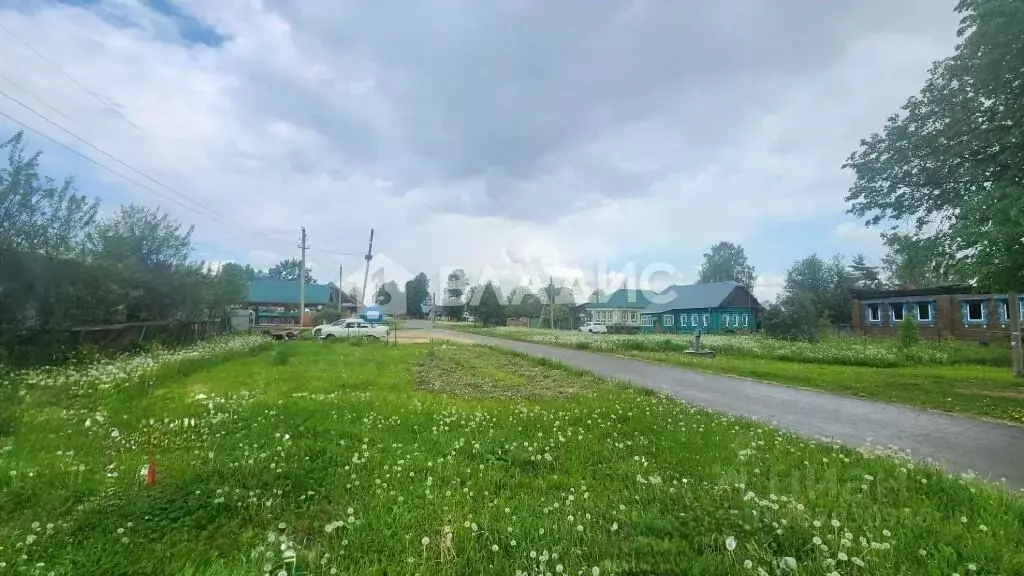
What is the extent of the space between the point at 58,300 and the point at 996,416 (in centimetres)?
2388

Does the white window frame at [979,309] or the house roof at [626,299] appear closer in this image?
the white window frame at [979,309]

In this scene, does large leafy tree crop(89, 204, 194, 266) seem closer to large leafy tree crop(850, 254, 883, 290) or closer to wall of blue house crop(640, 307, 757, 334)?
wall of blue house crop(640, 307, 757, 334)

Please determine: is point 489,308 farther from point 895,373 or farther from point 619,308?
point 895,373

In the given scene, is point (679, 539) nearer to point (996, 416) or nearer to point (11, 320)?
point (996, 416)

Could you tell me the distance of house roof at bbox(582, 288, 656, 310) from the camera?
7727 centimetres

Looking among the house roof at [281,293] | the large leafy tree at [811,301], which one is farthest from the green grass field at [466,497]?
the house roof at [281,293]

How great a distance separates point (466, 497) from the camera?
4594 millimetres

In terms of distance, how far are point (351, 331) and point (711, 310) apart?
3751 cm

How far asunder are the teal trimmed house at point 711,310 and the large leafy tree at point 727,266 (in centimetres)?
2962

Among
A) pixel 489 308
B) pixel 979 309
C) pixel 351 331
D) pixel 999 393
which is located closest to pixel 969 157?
pixel 999 393

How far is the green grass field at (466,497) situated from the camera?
3.43m

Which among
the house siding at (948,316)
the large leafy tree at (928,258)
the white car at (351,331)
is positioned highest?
the large leafy tree at (928,258)

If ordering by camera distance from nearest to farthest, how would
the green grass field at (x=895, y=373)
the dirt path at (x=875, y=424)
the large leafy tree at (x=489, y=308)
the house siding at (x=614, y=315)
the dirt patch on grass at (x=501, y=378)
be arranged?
the dirt path at (x=875, y=424) → the green grass field at (x=895, y=373) → the dirt patch on grass at (x=501, y=378) → the large leafy tree at (x=489, y=308) → the house siding at (x=614, y=315)

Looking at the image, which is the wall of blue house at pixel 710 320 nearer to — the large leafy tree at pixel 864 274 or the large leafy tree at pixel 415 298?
the large leafy tree at pixel 864 274
